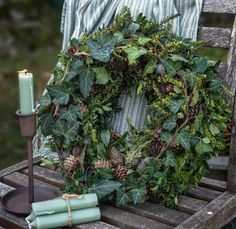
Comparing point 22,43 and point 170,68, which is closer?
point 170,68

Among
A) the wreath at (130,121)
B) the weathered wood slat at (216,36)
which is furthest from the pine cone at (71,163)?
the weathered wood slat at (216,36)

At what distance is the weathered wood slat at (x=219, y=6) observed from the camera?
173 centimetres

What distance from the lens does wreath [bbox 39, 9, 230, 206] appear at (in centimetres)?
151

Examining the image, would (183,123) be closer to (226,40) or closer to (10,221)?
(226,40)

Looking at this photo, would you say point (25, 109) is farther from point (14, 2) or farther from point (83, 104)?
point (14, 2)

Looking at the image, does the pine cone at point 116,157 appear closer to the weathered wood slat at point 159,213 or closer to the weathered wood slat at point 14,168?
the weathered wood slat at point 159,213

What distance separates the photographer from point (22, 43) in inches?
201

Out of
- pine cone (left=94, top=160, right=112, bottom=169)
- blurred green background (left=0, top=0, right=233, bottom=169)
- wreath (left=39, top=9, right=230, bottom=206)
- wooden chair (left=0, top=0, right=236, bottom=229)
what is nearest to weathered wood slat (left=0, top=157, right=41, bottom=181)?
wooden chair (left=0, top=0, right=236, bottom=229)

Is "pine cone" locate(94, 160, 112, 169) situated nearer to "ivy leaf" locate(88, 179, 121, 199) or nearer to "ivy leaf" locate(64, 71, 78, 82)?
"ivy leaf" locate(88, 179, 121, 199)

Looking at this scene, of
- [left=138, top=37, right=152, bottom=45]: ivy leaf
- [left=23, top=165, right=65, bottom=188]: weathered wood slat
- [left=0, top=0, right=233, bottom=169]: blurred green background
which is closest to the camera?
[left=138, top=37, right=152, bottom=45]: ivy leaf

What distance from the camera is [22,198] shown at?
1598 millimetres

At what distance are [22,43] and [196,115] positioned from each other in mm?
3795

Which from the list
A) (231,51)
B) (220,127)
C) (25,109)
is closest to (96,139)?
(25,109)

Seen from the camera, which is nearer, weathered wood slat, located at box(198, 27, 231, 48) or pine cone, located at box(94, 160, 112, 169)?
pine cone, located at box(94, 160, 112, 169)
